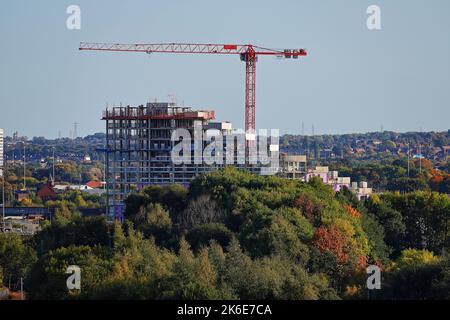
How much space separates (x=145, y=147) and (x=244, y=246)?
40.7m

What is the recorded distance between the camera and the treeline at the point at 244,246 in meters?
44.9

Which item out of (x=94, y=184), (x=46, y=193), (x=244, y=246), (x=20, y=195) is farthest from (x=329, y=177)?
(x=244, y=246)

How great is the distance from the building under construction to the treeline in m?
16.6

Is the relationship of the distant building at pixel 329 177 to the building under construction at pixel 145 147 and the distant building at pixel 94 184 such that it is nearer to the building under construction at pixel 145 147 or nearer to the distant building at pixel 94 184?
the building under construction at pixel 145 147

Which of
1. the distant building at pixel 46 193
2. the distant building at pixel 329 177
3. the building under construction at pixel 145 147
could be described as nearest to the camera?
the building under construction at pixel 145 147

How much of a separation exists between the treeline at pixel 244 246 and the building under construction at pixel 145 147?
54.4 ft

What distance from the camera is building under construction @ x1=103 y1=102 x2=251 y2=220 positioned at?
96562 mm

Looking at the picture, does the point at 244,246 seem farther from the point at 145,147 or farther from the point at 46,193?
the point at 46,193

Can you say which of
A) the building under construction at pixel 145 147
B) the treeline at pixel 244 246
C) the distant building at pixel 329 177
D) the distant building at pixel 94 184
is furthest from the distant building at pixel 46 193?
the treeline at pixel 244 246

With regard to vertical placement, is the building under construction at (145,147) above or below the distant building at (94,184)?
above

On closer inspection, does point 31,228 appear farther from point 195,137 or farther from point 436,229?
point 436,229

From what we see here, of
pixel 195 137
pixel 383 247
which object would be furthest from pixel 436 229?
pixel 195 137

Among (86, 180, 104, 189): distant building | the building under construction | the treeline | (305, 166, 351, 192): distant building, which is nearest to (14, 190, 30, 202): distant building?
(86, 180, 104, 189): distant building
